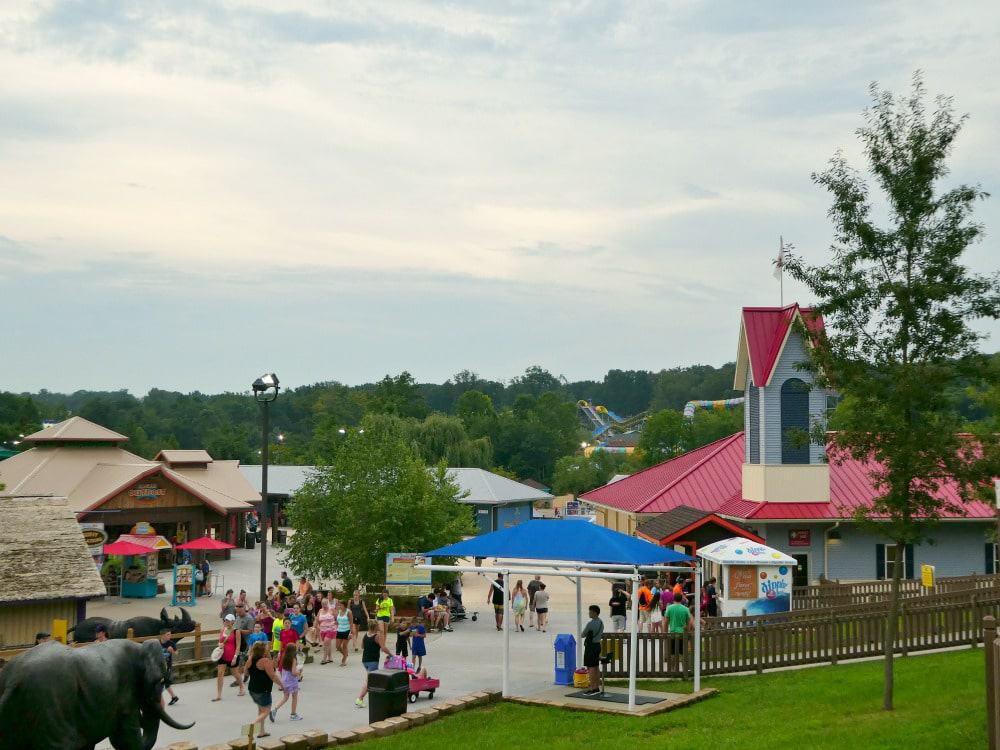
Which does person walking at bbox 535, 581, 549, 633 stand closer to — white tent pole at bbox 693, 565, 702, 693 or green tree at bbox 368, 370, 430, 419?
white tent pole at bbox 693, 565, 702, 693

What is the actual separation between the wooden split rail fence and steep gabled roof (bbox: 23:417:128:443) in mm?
32715

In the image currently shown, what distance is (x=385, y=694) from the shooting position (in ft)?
56.8

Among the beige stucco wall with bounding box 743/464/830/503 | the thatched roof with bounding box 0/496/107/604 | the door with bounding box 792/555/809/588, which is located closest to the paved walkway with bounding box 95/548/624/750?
the thatched roof with bounding box 0/496/107/604

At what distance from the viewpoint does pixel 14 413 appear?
124 m

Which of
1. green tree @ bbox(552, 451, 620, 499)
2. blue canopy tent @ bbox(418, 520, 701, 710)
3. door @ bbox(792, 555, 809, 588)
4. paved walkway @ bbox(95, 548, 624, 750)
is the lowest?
paved walkway @ bbox(95, 548, 624, 750)

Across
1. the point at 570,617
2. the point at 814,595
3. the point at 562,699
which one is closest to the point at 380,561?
the point at 570,617

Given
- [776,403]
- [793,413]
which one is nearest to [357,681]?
[776,403]

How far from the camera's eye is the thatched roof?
25.1 metres

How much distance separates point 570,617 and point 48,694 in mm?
24297

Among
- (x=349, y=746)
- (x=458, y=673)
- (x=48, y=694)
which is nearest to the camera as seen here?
(x=48, y=694)

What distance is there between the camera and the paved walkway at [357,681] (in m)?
18.2

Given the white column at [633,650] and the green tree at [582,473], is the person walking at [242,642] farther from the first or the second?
the green tree at [582,473]

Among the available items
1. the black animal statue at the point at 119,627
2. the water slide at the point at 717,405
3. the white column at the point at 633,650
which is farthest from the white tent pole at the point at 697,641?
the water slide at the point at 717,405

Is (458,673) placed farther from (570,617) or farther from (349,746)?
(570,617)
